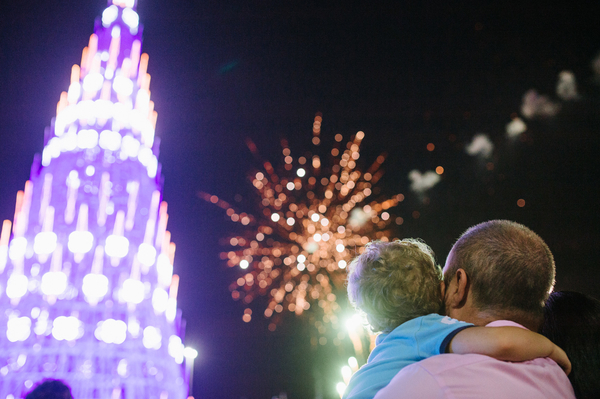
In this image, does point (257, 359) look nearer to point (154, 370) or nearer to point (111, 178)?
point (154, 370)

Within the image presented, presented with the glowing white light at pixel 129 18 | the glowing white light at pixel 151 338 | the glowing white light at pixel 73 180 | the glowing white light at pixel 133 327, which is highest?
the glowing white light at pixel 129 18

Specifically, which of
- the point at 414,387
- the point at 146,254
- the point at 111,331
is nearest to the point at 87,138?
the point at 146,254

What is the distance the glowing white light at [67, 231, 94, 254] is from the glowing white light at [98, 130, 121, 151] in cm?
638

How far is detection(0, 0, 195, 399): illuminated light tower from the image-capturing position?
29.5 meters

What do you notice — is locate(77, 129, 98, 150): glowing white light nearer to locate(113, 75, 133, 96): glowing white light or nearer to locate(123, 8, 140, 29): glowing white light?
locate(113, 75, 133, 96): glowing white light

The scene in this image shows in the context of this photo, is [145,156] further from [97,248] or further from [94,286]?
[94,286]

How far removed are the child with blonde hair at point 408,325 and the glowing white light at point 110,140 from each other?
32538mm

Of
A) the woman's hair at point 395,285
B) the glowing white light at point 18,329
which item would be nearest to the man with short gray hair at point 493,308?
the woman's hair at point 395,285

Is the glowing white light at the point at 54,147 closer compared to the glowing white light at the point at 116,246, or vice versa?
the glowing white light at the point at 54,147

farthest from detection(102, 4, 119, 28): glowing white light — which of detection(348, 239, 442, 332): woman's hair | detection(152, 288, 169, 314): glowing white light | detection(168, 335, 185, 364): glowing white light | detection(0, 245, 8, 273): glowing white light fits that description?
detection(348, 239, 442, 332): woman's hair

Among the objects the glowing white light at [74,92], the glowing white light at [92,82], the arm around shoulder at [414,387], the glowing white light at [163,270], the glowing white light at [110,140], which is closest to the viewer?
the arm around shoulder at [414,387]

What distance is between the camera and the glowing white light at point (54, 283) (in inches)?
1195

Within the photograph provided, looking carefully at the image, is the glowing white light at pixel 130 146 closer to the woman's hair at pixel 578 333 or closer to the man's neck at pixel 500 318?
the woman's hair at pixel 578 333

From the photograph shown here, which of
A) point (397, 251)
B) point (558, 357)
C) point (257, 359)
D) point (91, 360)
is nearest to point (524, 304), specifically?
point (558, 357)
